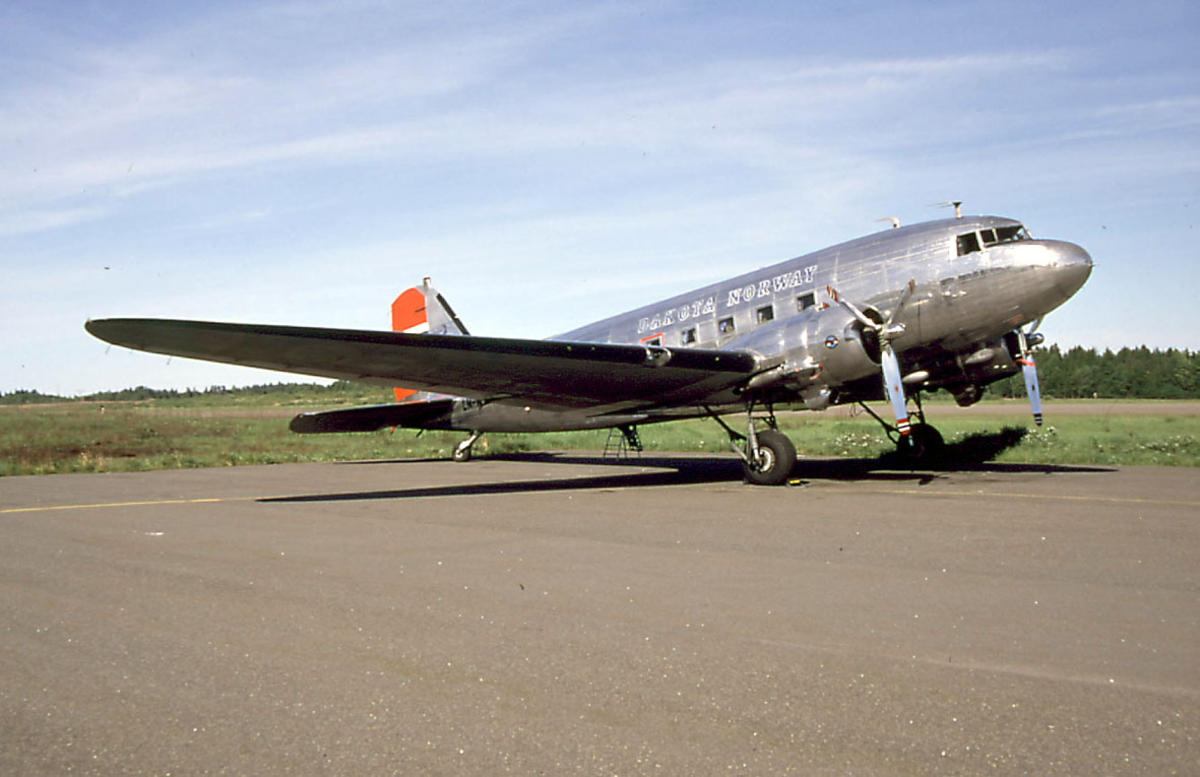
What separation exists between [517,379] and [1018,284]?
834 centimetres

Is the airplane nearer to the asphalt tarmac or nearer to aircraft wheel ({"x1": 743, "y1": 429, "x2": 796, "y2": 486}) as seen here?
aircraft wheel ({"x1": 743, "y1": 429, "x2": 796, "y2": 486})

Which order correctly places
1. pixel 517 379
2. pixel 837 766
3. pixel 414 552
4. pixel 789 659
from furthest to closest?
pixel 517 379 < pixel 414 552 < pixel 789 659 < pixel 837 766

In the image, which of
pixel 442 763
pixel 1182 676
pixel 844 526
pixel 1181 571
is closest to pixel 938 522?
pixel 844 526

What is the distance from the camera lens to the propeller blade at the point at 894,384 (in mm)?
13805

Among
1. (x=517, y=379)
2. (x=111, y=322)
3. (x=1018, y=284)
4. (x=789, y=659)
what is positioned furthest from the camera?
(x=517, y=379)

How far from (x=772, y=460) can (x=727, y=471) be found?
4008 mm

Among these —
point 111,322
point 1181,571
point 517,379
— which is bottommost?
point 1181,571

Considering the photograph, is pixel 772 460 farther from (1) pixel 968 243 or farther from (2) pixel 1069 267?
(2) pixel 1069 267

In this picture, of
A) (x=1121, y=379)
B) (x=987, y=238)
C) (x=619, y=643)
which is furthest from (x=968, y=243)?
(x=1121, y=379)

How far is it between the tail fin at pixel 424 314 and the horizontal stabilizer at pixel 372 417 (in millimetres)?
497

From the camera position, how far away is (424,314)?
22.5m

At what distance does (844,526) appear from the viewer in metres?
9.77

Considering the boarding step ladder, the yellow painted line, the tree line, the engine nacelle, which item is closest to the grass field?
the boarding step ladder

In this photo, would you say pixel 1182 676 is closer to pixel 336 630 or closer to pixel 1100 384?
pixel 336 630
